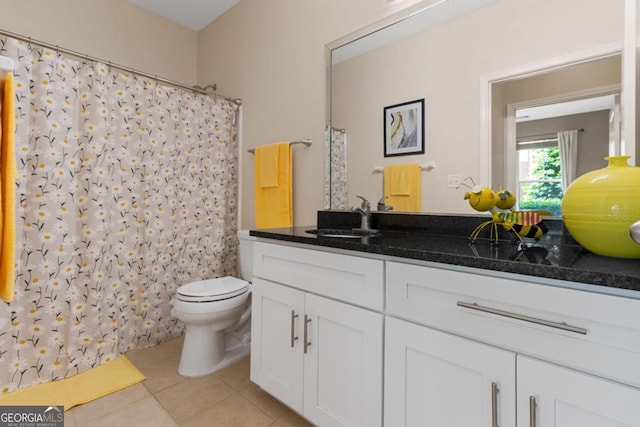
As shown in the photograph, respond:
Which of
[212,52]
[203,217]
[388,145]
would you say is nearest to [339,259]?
[388,145]

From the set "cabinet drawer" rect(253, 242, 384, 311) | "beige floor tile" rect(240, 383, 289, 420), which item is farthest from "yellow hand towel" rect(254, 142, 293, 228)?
"beige floor tile" rect(240, 383, 289, 420)

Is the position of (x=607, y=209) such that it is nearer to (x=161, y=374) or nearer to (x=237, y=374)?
(x=237, y=374)

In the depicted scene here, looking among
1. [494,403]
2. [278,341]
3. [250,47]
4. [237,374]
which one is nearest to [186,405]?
[237,374]

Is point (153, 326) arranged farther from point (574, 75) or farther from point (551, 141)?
point (574, 75)

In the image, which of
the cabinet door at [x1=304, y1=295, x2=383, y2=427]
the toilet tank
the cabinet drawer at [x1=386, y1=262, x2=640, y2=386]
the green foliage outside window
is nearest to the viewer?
the cabinet drawer at [x1=386, y1=262, x2=640, y2=386]

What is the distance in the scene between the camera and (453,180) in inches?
55.0

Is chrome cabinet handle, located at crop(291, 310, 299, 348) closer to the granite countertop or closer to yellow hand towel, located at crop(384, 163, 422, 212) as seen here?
the granite countertop

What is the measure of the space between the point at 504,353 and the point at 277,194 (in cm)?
158

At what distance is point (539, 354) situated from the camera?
73cm

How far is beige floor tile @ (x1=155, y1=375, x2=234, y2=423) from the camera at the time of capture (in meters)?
1.45

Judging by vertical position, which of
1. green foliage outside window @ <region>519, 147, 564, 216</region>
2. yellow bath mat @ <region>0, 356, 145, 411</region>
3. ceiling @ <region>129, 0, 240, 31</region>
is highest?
ceiling @ <region>129, 0, 240, 31</region>

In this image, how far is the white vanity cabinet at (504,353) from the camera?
65cm

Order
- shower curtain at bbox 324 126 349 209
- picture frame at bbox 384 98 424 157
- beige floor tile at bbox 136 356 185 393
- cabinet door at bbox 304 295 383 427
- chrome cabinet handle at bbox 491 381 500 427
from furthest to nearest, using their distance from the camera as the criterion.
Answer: shower curtain at bbox 324 126 349 209
beige floor tile at bbox 136 356 185 393
picture frame at bbox 384 98 424 157
cabinet door at bbox 304 295 383 427
chrome cabinet handle at bbox 491 381 500 427

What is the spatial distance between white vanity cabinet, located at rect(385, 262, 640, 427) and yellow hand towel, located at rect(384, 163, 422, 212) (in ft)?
1.99
